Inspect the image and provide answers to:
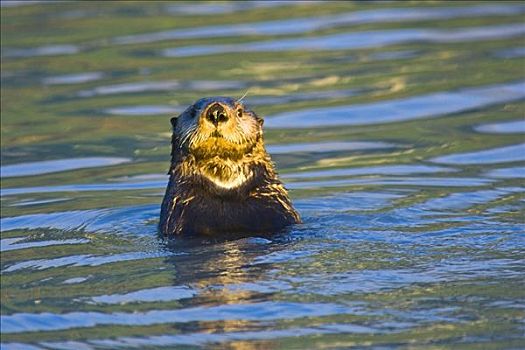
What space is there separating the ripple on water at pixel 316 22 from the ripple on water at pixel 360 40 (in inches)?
20.7

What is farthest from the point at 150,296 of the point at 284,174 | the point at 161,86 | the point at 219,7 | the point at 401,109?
the point at 219,7

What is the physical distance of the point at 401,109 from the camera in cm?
1248

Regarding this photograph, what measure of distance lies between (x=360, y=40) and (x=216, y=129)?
7463 mm

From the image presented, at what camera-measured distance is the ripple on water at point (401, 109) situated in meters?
12.2

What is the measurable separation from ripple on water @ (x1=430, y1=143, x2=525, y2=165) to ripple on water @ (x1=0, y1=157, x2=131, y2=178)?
270cm

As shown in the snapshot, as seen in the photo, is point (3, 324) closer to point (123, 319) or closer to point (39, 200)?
point (123, 319)

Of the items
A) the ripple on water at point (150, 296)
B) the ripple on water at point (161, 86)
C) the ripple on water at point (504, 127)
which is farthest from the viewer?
the ripple on water at point (161, 86)

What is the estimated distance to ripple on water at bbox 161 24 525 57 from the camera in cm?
1498

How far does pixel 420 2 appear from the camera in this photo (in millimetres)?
16984

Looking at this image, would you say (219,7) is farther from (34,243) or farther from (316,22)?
(34,243)

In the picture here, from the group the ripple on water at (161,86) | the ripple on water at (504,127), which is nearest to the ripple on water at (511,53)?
the ripple on water at (504,127)

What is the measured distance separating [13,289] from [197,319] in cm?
140

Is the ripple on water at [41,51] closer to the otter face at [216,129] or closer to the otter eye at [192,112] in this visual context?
the otter face at [216,129]

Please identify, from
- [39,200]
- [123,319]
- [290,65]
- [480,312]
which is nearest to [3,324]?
[123,319]
